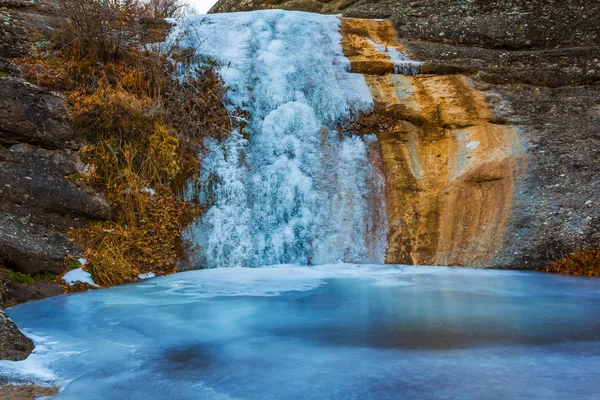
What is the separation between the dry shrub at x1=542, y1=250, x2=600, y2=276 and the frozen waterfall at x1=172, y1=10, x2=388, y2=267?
2187 millimetres

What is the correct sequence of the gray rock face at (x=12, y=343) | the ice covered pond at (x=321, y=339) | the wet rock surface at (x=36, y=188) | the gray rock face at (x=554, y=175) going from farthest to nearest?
the gray rock face at (x=554, y=175) < the wet rock surface at (x=36, y=188) < the gray rock face at (x=12, y=343) < the ice covered pond at (x=321, y=339)

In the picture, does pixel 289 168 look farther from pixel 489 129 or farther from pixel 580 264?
pixel 580 264

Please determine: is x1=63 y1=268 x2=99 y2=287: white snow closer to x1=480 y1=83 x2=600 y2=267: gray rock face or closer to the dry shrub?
x1=480 y1=83 x2=600 y2=267: gray rock face

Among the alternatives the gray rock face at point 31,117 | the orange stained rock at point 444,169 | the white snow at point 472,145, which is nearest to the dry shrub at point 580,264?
the orange stained rock at point 444,169

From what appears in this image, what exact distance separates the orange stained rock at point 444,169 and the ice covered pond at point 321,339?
1188mm

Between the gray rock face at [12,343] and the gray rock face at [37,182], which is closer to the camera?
the gray rock face at [12,343]

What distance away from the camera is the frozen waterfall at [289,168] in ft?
22.1

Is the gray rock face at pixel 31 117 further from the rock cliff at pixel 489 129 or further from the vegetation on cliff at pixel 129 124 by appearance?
A: the rock cliff at pixel 489 129

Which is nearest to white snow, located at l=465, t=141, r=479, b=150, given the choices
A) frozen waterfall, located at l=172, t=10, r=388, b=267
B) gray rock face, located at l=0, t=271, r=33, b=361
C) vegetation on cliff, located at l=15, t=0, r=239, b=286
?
frozen waterfall, located at l=172, t=10, r=388, b=267

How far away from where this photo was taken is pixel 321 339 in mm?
3447

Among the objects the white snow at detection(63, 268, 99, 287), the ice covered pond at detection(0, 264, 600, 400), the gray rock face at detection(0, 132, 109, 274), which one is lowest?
the white snow at detection(63, 268, 99, 287)

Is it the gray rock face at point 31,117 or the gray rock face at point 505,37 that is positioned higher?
the gray rock face at point 505,37

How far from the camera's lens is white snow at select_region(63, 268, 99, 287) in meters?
5.33

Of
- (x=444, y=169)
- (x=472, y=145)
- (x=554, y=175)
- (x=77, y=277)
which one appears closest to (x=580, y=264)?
(x=554, y=175)
